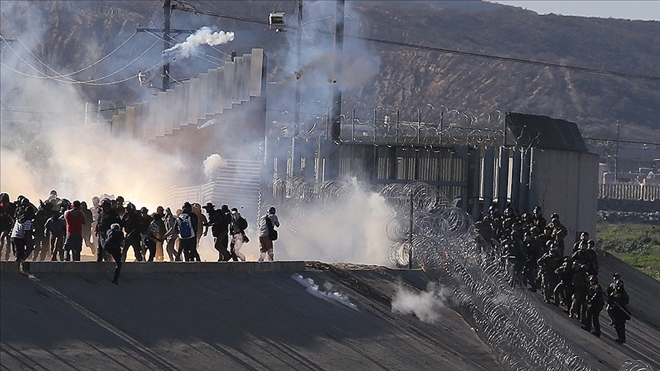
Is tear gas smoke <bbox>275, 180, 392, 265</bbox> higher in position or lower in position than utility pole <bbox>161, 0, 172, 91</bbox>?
lower

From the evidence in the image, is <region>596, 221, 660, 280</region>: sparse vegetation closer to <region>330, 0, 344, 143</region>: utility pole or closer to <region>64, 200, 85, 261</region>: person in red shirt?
<region>330, 0, 344, 143</region>: utility pole

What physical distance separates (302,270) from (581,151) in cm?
1420

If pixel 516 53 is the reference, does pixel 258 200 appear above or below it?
below

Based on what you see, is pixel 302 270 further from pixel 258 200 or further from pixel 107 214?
pixel 258 200

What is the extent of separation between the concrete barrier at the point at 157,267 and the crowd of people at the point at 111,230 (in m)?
0.24

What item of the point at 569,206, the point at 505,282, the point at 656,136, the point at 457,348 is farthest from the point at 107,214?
the point at 656,136

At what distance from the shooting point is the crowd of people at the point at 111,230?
22281mm

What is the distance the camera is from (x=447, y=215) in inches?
1113

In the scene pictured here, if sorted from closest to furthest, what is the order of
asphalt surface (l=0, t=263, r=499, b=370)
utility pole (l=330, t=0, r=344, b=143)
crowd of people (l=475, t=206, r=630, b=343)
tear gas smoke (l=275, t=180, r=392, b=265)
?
asphalt surface (l=0, t=263, r=499, b=370) < crowd of people (l=475, t=206, r=630, b=343) < tear gas smoke (l=275, t=180, r=392, b=265) < utility pole (l=330, t=0, r=344, b=143)

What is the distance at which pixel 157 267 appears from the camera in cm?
2261

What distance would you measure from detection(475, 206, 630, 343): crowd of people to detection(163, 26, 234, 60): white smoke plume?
51.2 ft

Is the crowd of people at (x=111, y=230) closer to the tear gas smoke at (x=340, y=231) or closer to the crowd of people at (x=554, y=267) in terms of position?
the tear gas smoke at (x=340, y=231)

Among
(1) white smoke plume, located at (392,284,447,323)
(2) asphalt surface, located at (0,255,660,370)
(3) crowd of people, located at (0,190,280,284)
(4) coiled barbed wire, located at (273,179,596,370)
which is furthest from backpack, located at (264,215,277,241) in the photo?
(4) coiled barbed wire, located at (273,179,596,370)

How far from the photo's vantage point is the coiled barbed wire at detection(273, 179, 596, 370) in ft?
80.8
